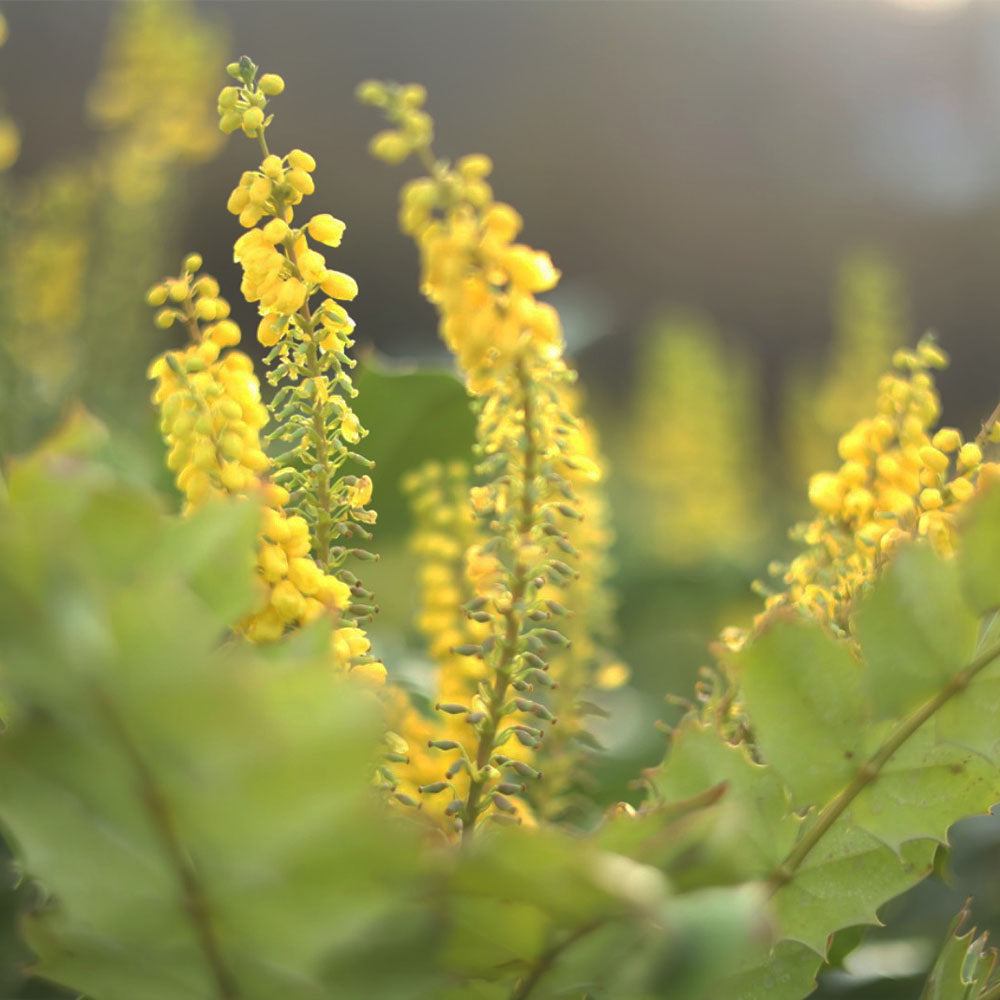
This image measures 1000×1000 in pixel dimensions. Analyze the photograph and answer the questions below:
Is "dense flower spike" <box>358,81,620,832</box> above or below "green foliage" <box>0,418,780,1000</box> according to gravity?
above

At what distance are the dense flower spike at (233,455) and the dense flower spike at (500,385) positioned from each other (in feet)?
0.12

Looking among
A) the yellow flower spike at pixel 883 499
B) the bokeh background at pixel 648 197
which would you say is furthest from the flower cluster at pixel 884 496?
the bokeh background at pixel 648 197

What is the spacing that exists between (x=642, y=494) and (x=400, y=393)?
1.41 meters

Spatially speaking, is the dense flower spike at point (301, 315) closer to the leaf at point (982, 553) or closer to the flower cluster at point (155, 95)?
the leaf at point (982, 553)

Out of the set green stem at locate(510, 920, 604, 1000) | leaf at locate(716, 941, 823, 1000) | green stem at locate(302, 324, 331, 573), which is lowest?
green stem at locate(510, 920, 604, 1000)

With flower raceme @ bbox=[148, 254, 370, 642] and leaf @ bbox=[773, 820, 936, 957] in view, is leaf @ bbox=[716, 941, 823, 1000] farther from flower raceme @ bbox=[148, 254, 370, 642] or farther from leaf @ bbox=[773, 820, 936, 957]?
flower raceme @ bbox=[148, 254, 370, 642]

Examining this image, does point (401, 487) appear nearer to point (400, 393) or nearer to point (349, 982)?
point (400, 393)

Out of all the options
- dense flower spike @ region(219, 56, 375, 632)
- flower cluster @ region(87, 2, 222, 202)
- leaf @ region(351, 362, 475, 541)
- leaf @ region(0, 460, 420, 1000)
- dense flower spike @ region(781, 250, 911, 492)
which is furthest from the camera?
dense flower spike @ region(781, 250, 911, 492)

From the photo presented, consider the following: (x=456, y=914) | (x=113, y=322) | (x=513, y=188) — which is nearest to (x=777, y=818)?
(x=456, y=914)

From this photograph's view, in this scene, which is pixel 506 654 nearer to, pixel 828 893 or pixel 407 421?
pixel 828 893

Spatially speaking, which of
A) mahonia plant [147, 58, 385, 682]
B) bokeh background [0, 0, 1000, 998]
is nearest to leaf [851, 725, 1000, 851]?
mahonia plant [147, 58, 385, 682]

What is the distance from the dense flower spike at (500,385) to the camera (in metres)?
0.22

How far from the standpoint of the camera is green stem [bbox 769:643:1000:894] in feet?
0.72

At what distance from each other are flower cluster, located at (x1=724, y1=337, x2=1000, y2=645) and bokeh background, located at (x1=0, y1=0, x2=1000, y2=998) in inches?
22.2
